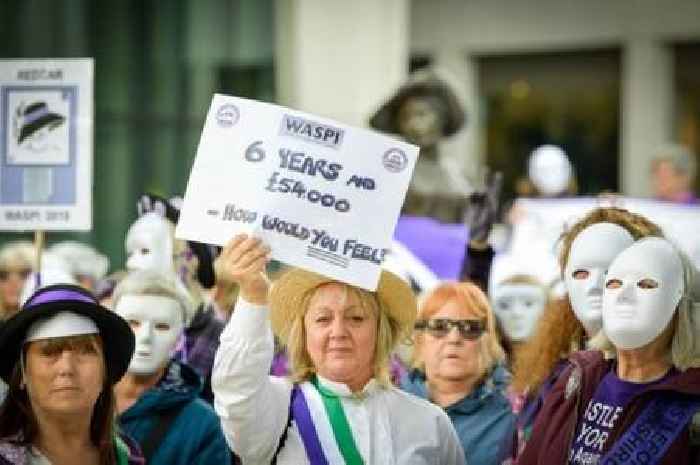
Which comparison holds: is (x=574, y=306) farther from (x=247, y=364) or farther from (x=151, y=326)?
(x=151, y=326)

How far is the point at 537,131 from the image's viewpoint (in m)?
18.8

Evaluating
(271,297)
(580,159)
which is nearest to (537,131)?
(580,159)

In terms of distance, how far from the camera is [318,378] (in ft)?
18.7

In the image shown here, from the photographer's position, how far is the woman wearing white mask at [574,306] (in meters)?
6.00

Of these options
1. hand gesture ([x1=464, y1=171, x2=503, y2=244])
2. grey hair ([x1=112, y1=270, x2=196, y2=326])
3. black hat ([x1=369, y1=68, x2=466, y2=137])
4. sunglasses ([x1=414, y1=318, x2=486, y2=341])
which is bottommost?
sunglasses ([x1=414, y1=318, x2=486, y2=341])

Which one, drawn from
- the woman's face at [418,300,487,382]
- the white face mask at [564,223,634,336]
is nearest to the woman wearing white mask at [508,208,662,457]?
the white face mask at [564,223,634,336]

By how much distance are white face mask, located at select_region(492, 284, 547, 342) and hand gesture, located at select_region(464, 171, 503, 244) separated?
0.96 m

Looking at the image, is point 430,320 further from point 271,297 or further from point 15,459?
point 15,459

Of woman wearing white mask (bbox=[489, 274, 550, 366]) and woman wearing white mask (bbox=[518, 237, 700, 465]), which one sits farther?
woman wearing white mask (bbox=[489, 274, 550, 366])

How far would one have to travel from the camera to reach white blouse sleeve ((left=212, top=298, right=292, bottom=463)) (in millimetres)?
5262

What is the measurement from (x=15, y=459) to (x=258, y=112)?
4.07ft

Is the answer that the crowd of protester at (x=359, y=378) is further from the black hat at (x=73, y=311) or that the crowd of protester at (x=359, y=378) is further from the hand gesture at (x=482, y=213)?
the hand gesture at (x=482, y=213)

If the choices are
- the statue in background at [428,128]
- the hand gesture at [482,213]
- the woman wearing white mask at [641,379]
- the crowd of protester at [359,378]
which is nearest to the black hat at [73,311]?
the crowd of protester at [359,378]

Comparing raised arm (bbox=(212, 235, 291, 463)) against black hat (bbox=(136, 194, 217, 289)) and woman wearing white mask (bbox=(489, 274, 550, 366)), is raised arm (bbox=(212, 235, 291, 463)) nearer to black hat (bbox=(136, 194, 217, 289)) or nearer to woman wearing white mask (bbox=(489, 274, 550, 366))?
black hat (bbox=(136, 194, 217, 289))
